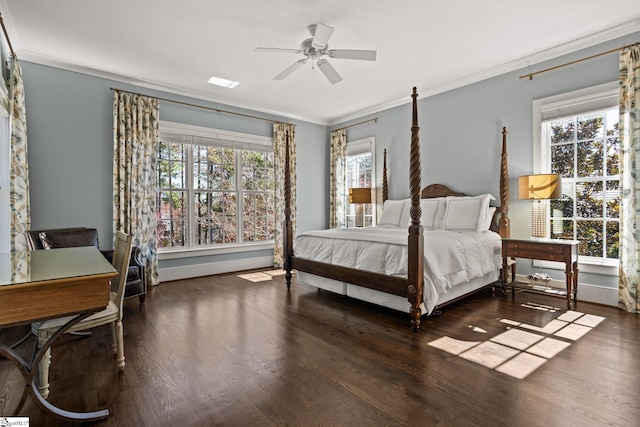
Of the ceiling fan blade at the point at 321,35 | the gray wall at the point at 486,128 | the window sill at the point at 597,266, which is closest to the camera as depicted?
the ceiling fan blade at the point at 321,35

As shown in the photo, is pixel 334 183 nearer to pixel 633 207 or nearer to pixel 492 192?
pixel 492 192

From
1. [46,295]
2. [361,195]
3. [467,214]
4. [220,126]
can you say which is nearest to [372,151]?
[361,195]

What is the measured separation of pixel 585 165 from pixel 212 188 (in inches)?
201

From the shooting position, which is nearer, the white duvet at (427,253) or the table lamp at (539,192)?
the white duvet at (427,253)

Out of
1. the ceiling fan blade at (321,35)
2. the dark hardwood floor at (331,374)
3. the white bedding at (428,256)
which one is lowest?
the dark hardwood floor at (331,374)

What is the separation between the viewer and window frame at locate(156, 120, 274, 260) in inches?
191

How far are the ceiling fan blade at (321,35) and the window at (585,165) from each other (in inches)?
109

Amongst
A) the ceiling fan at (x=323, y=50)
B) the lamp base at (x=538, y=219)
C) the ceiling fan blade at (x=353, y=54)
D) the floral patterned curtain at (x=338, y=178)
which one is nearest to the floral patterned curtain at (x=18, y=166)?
the ceiling fan at (x=323, y=50)

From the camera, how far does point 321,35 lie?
300cm

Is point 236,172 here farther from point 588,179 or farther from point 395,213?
point 588,179

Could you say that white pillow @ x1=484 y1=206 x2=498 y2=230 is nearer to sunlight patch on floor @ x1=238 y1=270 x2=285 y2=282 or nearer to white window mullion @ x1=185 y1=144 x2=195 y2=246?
sunlight patch on floor @ x1=238 y1=270 x2=285 y2=282

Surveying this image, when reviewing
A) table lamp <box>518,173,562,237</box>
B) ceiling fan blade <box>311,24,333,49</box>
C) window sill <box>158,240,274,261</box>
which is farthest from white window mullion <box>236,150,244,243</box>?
table lamp <box>518,173,562,237</box>

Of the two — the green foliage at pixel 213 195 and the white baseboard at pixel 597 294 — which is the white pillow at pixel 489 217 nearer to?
the white baseboard at pixel 597 294

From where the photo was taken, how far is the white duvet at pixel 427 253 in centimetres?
299
